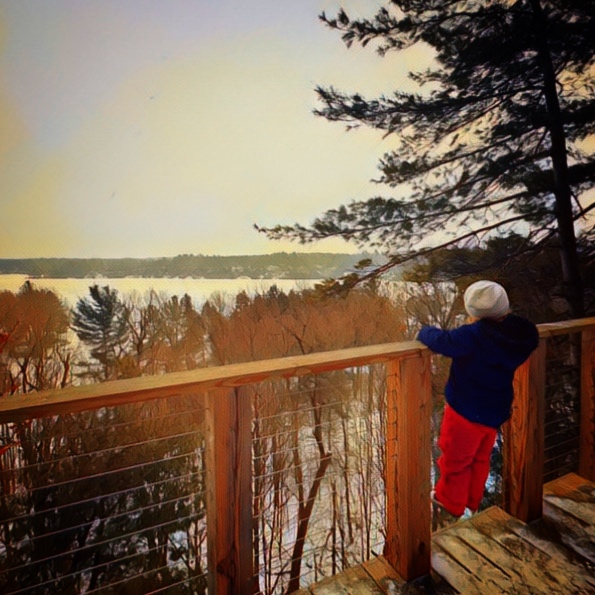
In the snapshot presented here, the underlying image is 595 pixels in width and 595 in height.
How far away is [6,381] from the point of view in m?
8.82

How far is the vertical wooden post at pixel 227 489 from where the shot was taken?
124 cm

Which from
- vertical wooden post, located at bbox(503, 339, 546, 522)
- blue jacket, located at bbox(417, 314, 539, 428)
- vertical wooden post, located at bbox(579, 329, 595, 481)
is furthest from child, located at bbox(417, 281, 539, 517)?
vertical wooden post, located at bbox(579, 329, 595, 481)

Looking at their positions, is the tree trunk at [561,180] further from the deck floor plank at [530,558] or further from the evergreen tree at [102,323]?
the evergreen tree at [102,323]

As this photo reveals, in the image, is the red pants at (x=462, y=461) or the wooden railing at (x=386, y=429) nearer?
the wooden railing at (x=386, y=429)

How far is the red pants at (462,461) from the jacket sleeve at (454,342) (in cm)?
33

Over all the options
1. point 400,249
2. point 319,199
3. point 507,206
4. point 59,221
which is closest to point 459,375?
point 400,249

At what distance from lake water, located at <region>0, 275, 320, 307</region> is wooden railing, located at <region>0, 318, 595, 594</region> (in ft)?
23.1

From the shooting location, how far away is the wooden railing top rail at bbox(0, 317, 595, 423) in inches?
37.7

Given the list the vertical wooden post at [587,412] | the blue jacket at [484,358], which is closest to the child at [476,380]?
the blue jacket at [484,358]

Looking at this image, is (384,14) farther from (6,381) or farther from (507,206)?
(6,381)

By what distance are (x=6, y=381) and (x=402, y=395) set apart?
11041mm

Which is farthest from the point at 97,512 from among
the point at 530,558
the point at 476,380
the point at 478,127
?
the point at 478,127

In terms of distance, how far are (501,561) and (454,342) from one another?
3.51 ft

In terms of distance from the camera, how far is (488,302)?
1502mm
